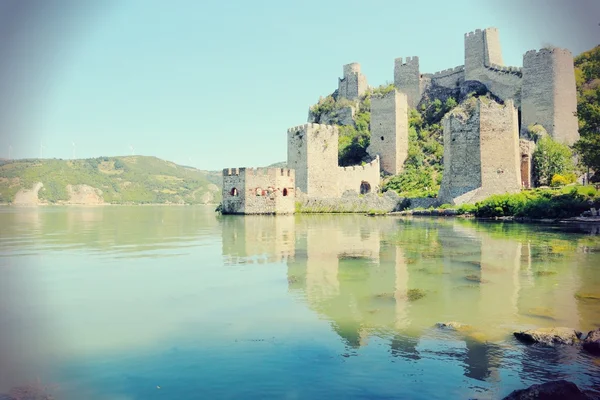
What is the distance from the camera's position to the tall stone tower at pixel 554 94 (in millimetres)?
30172

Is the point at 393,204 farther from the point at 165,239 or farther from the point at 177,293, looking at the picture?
the point at 177,293

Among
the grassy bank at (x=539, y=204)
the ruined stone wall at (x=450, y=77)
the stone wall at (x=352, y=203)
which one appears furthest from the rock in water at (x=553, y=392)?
the ruined stone wall at (x=450, y=77)

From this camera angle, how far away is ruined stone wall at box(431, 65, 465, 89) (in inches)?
1563

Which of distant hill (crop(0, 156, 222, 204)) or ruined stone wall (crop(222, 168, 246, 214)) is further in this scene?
distant hill (crop(0, 156, 222, 204))

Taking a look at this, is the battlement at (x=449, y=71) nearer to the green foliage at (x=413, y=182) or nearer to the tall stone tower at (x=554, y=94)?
the tall stone tower at (x=554, y=94)

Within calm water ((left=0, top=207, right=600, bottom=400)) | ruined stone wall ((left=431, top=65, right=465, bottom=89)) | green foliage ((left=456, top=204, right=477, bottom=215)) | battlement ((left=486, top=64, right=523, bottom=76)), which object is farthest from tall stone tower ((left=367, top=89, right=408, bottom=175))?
calm water ((left=0, top=207, right=600, bottom=400))

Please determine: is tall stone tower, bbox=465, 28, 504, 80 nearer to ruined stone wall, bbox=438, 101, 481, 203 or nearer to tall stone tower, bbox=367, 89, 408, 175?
tall stone tower, bbox=367, 89, 408, 175

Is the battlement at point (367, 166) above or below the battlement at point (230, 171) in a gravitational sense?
above

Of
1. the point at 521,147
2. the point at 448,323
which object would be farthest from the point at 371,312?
the point at 521,147

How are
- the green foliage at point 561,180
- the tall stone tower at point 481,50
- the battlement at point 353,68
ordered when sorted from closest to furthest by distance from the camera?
1. the green foliage at point 561,180
2. the tall stone tower at point 481,50
3. the battlement at point 353,68

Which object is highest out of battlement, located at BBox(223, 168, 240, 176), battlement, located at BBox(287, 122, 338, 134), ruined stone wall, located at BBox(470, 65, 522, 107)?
ruined stone wall, located at BBox(470, 65, 522, 107)

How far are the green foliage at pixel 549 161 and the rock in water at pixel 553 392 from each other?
27367mm

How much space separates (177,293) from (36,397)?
3.48 metres

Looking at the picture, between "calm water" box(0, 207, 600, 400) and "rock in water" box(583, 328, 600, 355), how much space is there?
0.15 m
